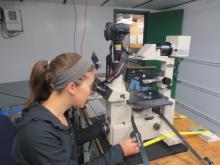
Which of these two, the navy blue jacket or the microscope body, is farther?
the microscope body

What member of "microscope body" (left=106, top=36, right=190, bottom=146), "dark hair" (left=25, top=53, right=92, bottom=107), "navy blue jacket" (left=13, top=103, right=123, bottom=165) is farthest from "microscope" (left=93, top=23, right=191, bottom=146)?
"navy blue jacket" (left=13, top=103, right=123, bottom=165)

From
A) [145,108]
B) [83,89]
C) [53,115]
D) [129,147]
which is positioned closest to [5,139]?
[53,115]

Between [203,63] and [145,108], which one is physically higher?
[203,63]

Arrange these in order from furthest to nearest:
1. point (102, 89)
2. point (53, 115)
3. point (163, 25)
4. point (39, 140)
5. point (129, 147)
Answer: point (163, 25) → point (102, 89) → point (129, 147) → point (53, 115) → point (39, 140)

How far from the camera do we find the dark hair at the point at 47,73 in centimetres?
77

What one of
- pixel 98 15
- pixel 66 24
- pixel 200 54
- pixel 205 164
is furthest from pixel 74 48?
pixel 205 164

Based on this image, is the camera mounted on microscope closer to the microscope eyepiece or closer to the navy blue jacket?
the microscope eyepiece

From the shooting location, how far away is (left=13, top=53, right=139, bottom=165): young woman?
67 cm

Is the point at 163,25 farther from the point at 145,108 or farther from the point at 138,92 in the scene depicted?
the point at 145,108

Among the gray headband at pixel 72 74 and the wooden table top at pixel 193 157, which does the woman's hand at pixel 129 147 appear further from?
the gray headband at pixel 72 74

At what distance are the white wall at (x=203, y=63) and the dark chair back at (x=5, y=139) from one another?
272 cm

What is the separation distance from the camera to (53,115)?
2.57 ft

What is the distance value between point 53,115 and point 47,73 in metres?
0.20

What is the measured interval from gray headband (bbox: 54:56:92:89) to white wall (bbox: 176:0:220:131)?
2.46m
